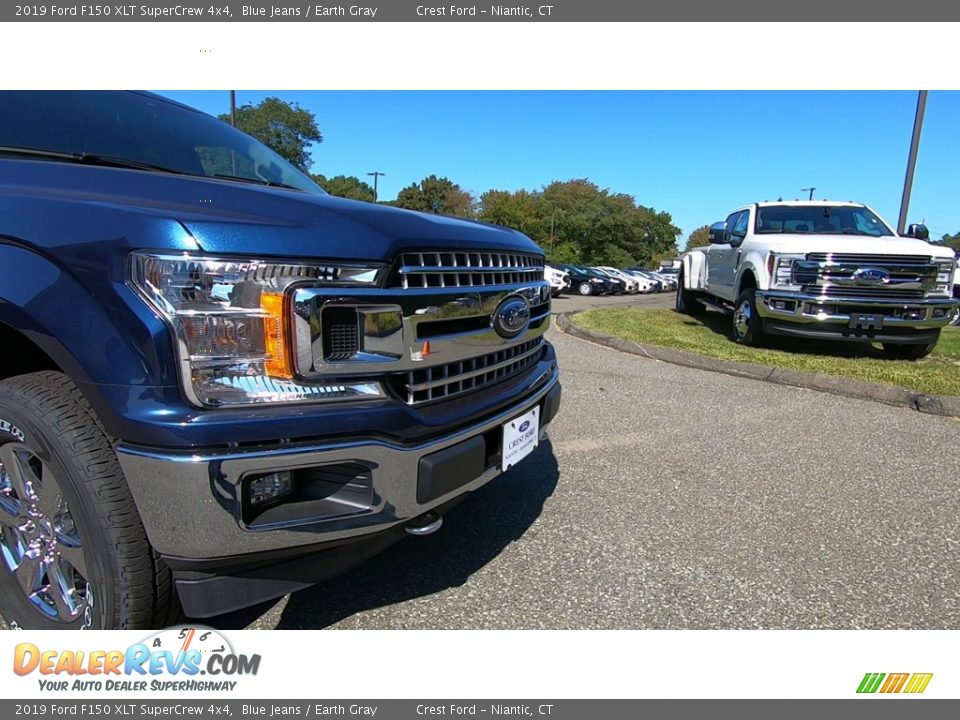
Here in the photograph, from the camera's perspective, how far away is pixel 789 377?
18.7ft

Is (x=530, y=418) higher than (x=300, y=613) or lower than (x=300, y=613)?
higher

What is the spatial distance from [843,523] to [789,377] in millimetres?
3297

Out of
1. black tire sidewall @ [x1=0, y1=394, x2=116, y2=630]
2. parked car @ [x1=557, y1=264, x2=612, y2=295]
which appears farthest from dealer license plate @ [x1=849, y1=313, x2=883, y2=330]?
parked car @ [x1=557, y1=264, x2=612, y2=295]

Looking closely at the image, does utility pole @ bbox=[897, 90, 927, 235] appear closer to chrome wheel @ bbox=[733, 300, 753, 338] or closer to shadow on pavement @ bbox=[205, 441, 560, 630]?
chrome wheel @ bbox=[733, 300, 753, 338]

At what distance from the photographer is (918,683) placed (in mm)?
1812

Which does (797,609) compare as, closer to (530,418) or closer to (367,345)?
(530,418)

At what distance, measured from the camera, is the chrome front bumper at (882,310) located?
20.5ft

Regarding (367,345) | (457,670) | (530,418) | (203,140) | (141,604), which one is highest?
(203,140)

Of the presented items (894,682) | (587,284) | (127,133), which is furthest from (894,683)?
(587,284)

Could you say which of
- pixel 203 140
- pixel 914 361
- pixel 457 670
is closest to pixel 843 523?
pixel 457 670

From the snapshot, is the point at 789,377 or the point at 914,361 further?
the point at 914,361

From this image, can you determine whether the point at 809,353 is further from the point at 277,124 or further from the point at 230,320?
the point at 277,124

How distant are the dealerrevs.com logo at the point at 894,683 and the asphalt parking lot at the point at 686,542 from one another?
216mm

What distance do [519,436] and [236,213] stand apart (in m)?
1.26
